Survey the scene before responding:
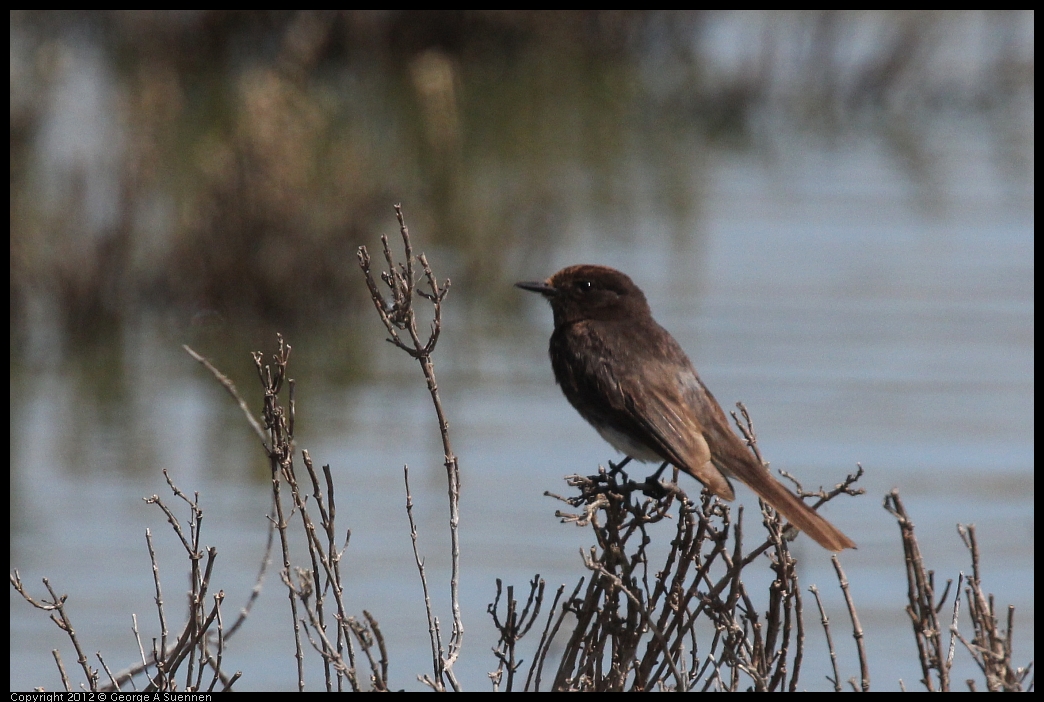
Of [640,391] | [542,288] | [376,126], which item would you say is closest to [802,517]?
[640,391]

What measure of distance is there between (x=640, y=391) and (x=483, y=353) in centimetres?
650

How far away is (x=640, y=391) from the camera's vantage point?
478cm

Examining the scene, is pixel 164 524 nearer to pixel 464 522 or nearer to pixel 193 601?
pixel 464 522

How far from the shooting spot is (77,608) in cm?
750

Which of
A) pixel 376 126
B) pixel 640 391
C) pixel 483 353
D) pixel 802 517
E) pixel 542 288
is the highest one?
pixel 376 126

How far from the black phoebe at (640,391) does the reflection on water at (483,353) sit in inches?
82.3

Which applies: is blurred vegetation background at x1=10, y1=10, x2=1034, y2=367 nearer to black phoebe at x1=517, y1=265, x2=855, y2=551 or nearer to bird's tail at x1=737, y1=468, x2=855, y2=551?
black phoebe at x1=517, y1=265, x2=855, y2=551

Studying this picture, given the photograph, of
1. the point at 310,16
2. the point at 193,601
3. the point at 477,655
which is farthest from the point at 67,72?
the point at 193,601

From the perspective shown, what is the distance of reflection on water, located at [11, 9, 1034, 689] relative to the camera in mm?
8062

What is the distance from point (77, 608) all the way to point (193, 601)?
3.85 metres

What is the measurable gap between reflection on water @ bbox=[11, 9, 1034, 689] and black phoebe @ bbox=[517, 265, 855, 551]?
2090mm

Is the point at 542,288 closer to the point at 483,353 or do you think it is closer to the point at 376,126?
the point at 483,353

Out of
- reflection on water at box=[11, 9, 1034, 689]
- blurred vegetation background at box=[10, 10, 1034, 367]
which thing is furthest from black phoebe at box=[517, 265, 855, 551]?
blurred vegetation background at box=[10, 10, 1034, 367]

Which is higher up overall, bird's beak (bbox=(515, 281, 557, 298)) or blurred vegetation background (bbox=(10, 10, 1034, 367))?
blurred vegetation background (bbox=(10, 10, 1034, 367))
